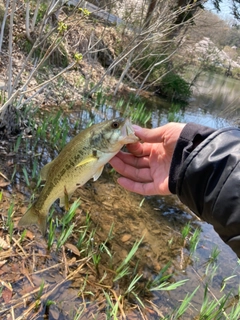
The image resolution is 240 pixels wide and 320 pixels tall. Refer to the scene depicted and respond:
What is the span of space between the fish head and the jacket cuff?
32 cm

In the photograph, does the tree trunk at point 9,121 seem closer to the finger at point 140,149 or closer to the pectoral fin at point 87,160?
the finger at point 140,149

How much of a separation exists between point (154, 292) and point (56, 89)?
7358mm

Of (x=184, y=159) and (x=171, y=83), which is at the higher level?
(x=184, y=159)

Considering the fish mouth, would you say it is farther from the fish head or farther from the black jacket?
the black jacket

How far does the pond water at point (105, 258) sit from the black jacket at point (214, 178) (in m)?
1.34

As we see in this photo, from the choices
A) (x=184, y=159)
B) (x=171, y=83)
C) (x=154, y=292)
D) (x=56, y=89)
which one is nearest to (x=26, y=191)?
(x=154, y=292)

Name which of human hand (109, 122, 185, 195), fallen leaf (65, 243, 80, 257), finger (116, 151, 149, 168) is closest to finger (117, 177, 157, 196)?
human hand (109, 122, 185, 195)

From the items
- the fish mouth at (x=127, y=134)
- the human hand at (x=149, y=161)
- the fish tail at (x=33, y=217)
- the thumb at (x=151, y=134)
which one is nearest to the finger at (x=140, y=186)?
the human hand at (x=149, y=161)

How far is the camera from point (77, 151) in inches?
94.3

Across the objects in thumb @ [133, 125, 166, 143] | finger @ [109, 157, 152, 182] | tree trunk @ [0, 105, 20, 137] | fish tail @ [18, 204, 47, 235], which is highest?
thumb @ [133, 125, 166, 143]

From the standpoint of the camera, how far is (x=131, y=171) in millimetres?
2941

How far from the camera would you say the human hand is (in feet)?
8.70

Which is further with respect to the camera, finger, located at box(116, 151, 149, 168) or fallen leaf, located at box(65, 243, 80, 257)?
fallen leaf, located at box(65, 243, 80, 257)

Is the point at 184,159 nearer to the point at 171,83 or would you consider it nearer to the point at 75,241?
the point at 75,241
